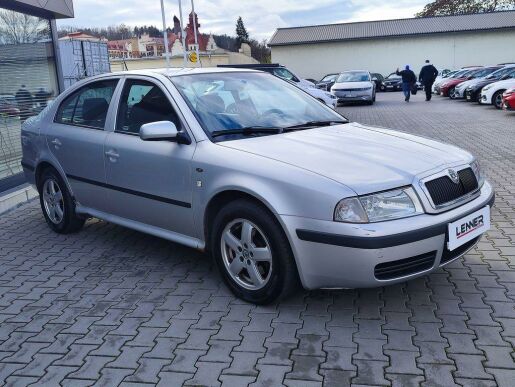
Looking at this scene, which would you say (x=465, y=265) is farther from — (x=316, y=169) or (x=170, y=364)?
(x=170, y=364)

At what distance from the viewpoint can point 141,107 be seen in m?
4.42

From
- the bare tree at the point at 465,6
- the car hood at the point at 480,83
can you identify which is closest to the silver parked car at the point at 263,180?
the car hood at the point at 480,83

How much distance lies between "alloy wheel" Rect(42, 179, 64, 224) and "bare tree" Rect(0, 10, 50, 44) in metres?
3.86

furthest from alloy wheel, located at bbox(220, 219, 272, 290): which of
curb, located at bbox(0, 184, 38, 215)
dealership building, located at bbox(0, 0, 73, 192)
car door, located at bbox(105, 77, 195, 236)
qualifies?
dealership building, located at bbox(0, 0, 73, 192)

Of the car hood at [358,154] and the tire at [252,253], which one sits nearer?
the car hood at [358,154]

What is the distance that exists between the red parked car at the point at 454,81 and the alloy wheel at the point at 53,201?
22.6 meters

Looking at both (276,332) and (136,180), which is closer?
(276,332)

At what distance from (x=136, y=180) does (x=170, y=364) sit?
1.76 m

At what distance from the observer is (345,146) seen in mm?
3695

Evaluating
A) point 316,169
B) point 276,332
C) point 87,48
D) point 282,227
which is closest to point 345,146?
point 316,169

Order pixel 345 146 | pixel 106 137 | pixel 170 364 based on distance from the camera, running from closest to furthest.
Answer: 1. pixel 170 364
2. pixel 345 146
3. pixel 106 137

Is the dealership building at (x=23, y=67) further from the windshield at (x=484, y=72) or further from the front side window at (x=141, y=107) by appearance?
the windshield at (x=484, y=72)

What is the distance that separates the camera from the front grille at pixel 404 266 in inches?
123

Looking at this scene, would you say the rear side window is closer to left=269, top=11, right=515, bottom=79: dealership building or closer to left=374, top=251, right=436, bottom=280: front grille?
left=374, top=251, right=436, bottom=280: front grille
